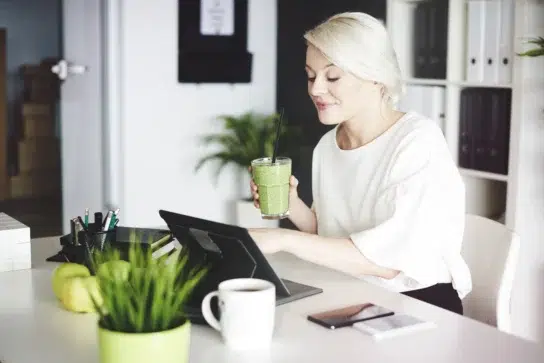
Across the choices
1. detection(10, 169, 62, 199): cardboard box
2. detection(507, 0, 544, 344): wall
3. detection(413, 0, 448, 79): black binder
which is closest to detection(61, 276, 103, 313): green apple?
detection(507, 0, 544, 344): wall

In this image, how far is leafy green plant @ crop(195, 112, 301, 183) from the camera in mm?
4512

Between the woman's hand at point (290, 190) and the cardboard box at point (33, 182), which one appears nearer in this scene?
the woman's hand at point (290, 190)

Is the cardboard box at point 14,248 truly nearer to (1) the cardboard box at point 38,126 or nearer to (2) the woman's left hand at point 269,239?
(2) the woman's left hand at point 269,239

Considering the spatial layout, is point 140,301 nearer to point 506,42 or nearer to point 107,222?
point 107,222

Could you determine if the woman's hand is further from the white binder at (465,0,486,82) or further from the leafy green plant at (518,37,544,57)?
the white binder at (465,0,486,82)

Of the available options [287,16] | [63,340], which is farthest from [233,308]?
[287,16]

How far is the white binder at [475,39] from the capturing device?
11.0 ft

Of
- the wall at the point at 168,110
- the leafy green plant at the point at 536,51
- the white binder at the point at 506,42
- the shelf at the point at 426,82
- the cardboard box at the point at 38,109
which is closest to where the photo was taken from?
the leafy green plant at the point at 536,51

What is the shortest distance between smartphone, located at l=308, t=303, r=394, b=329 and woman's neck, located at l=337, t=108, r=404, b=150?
70 centimetres

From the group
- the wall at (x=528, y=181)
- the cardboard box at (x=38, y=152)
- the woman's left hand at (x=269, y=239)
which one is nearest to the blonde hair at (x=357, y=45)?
the woman's left hand at (x=269, y=239)

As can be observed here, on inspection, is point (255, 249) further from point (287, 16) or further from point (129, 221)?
point (287, 16)

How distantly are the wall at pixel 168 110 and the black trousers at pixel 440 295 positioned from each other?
8.78ft

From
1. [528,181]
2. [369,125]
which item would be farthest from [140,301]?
[528,181]

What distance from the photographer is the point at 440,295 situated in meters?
2.01
